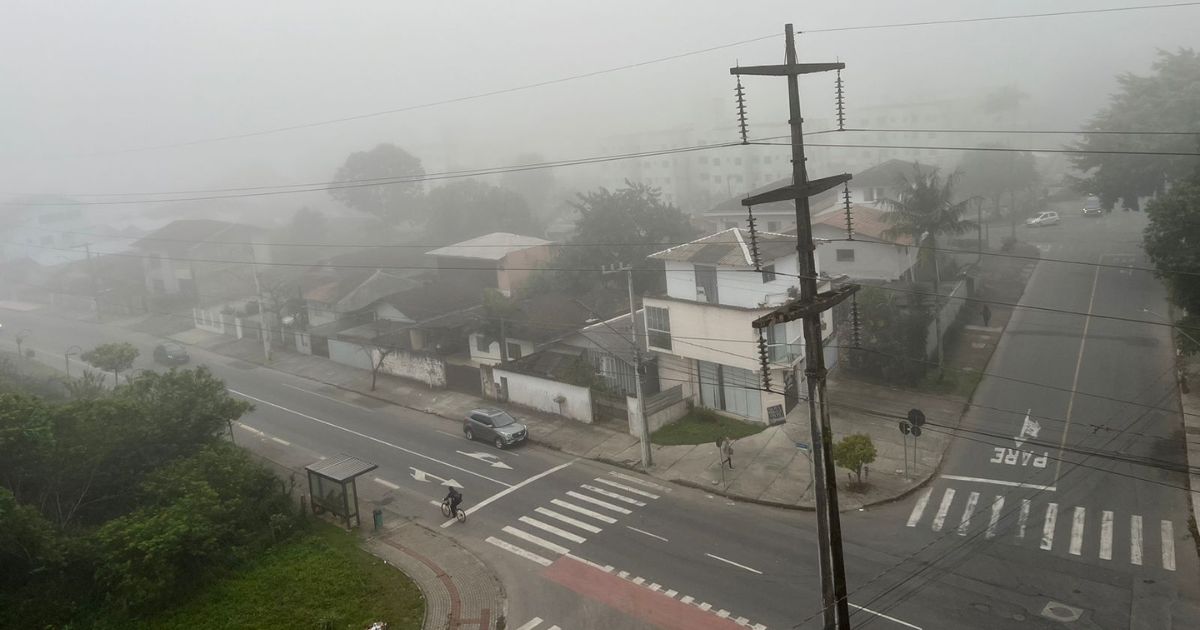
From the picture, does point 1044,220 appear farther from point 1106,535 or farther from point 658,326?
point 1106,535

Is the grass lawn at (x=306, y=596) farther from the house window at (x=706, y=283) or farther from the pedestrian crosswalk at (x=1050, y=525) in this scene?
the house window at (x=706, y=283)

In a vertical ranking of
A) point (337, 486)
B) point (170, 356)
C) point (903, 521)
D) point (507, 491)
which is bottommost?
Result: point (903, 521)

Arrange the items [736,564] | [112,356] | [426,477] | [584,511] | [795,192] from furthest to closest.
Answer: [112,356]
[426,477]
[584,511]
[736,564]
[795,192]

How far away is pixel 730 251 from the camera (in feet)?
80.3

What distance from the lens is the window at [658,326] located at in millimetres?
26062

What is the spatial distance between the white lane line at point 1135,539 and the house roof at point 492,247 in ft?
106

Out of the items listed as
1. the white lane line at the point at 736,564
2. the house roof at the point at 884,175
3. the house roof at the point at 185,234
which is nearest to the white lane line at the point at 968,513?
the white lane line at the point at 736,564

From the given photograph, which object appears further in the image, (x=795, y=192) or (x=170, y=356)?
(x=170, y=356)

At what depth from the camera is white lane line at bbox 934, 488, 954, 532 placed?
56.6ft

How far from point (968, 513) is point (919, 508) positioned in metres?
1.07

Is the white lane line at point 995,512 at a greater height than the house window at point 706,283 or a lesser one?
lesser

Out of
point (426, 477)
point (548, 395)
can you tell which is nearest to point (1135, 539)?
point (548, 395)

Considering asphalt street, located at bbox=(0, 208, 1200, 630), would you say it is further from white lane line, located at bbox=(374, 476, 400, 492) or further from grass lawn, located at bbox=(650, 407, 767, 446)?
grass lawn, located at bbox=(650, 407, 767, 446)

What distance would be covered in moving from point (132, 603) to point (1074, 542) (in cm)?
1914
